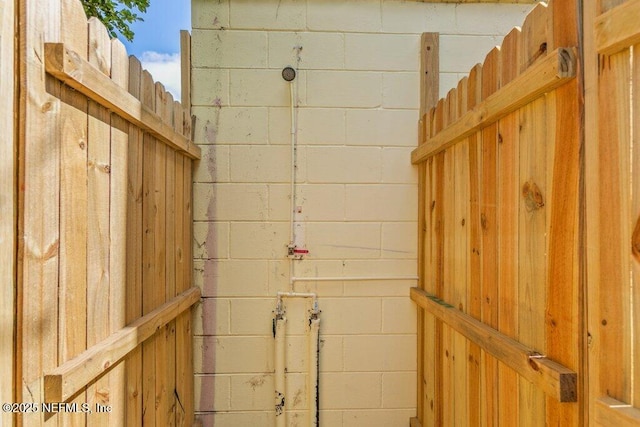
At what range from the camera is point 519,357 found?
3.45ft

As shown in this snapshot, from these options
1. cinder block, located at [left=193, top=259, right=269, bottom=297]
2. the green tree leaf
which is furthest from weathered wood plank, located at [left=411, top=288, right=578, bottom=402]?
the green tree leaf

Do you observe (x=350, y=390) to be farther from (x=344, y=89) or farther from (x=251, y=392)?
(x=344, y=89)

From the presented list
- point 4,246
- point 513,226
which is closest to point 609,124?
point 513,226

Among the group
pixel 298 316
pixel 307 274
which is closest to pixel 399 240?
pixel 307 274

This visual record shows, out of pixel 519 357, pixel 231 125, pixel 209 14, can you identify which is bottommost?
pixel 519 357

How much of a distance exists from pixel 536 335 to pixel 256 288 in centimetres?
144

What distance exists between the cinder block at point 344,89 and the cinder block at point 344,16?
26 cm

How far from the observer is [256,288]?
82.8 inches

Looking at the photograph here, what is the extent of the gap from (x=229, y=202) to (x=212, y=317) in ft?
2.15

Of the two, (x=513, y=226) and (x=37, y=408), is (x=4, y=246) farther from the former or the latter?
(x=513, y=226)

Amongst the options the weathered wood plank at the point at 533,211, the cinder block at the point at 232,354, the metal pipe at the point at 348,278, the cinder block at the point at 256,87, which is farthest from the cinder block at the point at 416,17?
the cinder block at the point at 232,354

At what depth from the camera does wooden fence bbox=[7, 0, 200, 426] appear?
32.9 inches

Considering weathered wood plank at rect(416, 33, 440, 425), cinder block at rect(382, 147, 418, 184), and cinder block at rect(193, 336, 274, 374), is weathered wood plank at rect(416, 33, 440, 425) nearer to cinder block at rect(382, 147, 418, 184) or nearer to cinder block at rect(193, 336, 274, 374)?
cinder block at rect(382, 147, 418, 184)

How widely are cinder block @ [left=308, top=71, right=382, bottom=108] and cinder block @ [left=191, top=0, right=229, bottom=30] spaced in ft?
1.87
